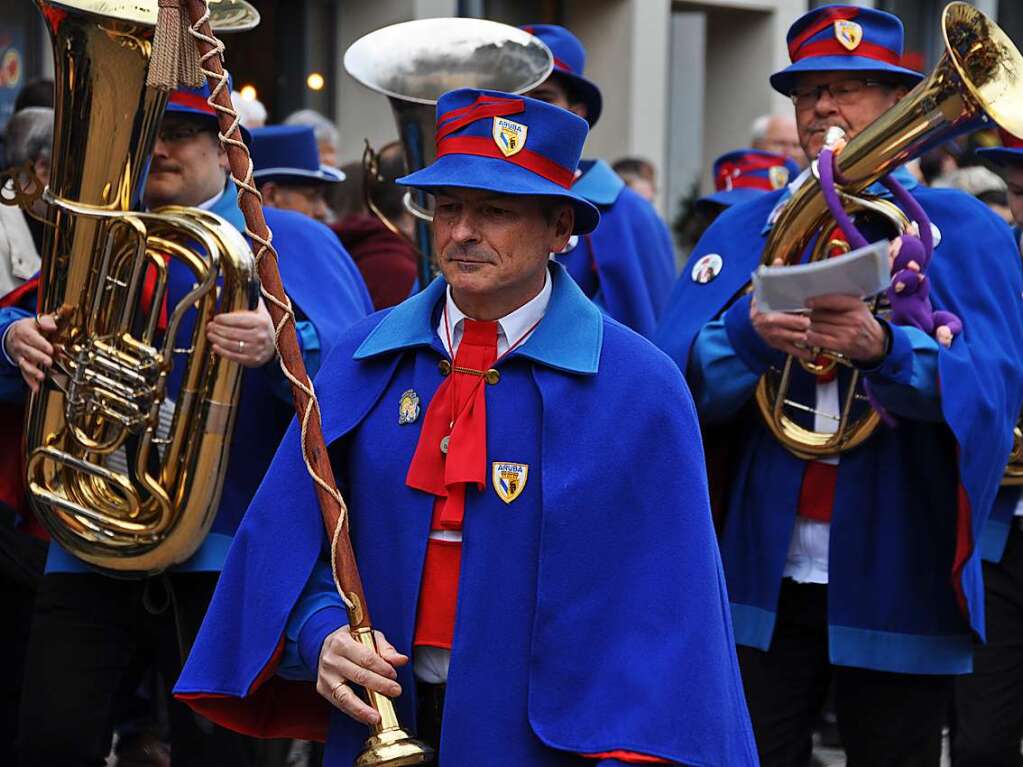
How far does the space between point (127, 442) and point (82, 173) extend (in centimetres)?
70

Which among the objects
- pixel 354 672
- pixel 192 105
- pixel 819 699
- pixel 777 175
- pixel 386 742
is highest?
pixel 192 105

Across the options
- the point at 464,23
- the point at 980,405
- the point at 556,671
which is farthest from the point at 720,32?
the point at 556,671

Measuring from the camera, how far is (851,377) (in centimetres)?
485

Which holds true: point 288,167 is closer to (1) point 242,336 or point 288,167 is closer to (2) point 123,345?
(2) point 123,345

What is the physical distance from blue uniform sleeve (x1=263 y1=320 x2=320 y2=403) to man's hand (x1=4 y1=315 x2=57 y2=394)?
545 millimetres

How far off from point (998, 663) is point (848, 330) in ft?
6.02

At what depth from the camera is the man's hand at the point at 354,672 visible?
3416 millimetres

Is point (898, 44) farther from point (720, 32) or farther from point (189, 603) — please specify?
point (720, 32)

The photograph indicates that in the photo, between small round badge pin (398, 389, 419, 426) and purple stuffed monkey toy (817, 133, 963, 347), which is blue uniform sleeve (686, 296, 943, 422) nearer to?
purple stuffed monkey toy (817, 133, 963, 347)

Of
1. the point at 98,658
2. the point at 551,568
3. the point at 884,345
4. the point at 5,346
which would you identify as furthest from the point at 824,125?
the point at 98,658

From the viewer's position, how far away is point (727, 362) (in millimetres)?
4898

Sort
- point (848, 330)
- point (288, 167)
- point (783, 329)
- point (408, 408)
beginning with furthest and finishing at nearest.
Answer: point (288, 167), point (783, 329), point (848, 330), point (408, 408)

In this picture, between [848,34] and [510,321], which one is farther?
[848,34]

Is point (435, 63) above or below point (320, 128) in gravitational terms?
above
